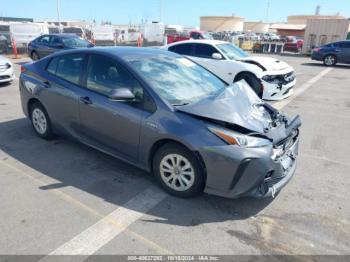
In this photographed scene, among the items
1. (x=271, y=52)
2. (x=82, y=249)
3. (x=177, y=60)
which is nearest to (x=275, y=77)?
(x=177, y=60)

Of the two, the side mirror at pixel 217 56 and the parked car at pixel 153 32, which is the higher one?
the parked car at pixel 153 32

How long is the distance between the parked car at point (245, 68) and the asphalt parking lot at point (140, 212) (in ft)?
11.5

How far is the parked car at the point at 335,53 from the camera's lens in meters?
17.8

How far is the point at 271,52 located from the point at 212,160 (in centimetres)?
2740

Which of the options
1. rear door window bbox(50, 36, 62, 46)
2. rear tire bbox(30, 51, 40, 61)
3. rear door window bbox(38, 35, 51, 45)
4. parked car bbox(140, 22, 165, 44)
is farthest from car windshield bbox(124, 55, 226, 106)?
parked car bbox(140, 22, 165, 44)

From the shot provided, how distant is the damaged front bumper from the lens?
9.95 ft

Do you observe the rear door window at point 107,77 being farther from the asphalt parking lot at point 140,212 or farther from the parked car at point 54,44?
the parked car at point 54,44

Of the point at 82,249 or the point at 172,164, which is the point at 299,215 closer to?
the point at 172,164

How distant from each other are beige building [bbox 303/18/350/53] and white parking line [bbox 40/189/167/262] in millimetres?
26704

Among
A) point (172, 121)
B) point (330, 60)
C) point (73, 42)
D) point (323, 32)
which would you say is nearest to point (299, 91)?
point (172, 121)

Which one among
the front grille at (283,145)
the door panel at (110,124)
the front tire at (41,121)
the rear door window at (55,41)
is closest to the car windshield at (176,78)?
the door panel at (110,124)

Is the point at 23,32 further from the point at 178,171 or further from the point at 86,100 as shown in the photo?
the point at 178,171

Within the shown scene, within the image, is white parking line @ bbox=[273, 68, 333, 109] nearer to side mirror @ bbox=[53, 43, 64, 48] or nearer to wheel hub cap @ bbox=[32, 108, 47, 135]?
wheel hub cap @ bbox=[32, 108, 47, 135]

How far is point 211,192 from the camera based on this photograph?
327cm
